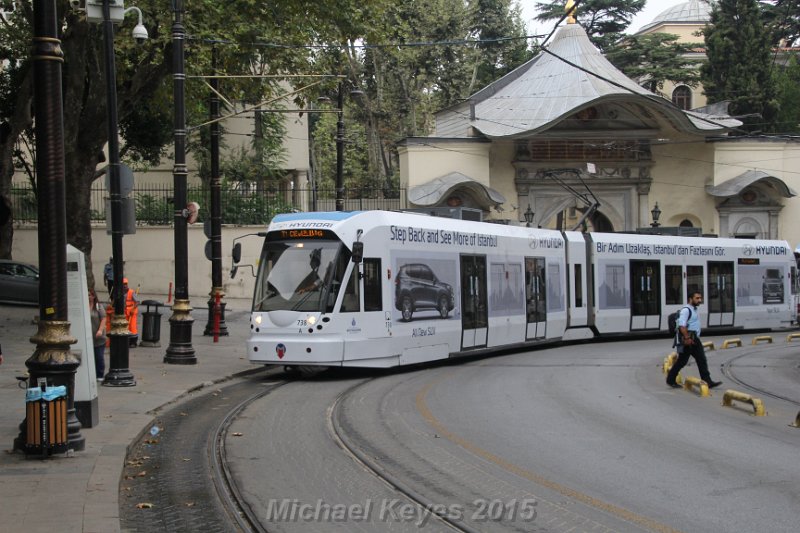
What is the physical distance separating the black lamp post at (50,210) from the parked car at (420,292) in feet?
30.0

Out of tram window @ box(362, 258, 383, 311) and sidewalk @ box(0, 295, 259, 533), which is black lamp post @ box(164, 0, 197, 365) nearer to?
sidewalk @ box(0, 295, 259, 533)

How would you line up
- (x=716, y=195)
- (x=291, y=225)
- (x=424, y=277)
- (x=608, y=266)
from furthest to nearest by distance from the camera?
(x=716, y=195)
(x=608, y=266)
(x=424, y=277)
(x=291, y=225)

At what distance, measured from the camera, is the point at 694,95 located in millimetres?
66062

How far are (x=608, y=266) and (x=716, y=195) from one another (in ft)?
73.1

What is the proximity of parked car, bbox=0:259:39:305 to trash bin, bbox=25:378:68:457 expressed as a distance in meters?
22.7

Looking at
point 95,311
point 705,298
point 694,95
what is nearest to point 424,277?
point 95,311

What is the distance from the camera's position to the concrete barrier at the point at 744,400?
1420cm

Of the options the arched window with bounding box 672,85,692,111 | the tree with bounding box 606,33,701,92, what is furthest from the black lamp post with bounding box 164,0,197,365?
the arched window with bounding box 672,85,692,111

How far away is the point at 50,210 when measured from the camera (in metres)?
10.1

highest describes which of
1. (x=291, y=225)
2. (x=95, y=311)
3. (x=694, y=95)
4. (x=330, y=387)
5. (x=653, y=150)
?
(x=694, y=95)

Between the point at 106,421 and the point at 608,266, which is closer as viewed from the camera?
the point at 106,421

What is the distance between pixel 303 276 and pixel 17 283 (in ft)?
56.5

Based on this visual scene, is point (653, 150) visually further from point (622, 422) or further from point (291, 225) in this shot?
point (622, 422)

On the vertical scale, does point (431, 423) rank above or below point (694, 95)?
below
